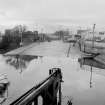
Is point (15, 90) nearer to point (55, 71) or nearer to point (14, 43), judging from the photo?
point (55, 71)

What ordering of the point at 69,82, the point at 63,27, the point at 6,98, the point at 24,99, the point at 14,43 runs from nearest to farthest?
the point at 24,99, the point at 6,98, the point at 69,82, the point at 14,43, the point at 63,27

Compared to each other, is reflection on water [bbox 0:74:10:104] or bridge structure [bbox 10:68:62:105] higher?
bridge structure [bbox 10:68:62:105]

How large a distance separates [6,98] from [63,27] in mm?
75028

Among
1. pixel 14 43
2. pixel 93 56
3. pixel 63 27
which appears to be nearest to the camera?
pixel 93 56

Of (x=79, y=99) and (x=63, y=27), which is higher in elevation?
(x=63, y=27)

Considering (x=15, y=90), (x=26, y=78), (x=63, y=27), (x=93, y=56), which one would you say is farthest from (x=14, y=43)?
(x=63, y=27)

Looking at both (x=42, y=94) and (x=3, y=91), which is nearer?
(x=42, y=94)

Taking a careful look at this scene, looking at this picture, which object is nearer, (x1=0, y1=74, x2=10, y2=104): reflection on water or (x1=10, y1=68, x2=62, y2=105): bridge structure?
(x1=10, y1=68, x2=62, y2=105): bridge structure

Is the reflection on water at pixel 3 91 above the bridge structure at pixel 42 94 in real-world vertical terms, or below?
below

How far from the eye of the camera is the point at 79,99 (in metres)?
7.16

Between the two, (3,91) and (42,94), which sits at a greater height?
(42,94)

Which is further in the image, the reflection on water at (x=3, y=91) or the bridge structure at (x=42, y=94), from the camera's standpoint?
the reflection on water at (x=3, y=91)

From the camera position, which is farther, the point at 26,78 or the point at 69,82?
the point at 26,78

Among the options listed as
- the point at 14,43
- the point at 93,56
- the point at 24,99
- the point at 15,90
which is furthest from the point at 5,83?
the point at 14,43
